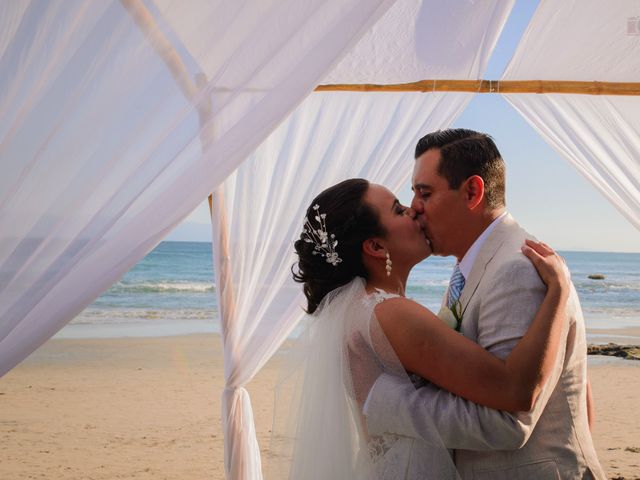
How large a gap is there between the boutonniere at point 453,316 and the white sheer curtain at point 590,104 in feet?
7.81

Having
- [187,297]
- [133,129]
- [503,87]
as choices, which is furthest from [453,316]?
[187,297]

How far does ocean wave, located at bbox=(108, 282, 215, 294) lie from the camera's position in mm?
21672

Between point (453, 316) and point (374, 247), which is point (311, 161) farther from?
point (453, 316)

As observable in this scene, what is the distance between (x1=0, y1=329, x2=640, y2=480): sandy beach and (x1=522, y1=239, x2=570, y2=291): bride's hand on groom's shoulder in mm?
4624

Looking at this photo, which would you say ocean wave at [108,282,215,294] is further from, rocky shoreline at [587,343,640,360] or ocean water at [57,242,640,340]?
rocky shoreline at [587,343,640,360]

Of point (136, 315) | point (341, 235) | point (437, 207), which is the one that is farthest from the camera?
point (136, 315)

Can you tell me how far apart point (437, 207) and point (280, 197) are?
173 cm

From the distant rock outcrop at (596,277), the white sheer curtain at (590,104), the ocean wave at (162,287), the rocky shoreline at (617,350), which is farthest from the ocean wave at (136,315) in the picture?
the distant rock outcrop at (596,277)

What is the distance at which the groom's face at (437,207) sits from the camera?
2.59m

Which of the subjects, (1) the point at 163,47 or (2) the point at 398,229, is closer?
(1) the point at 163,47

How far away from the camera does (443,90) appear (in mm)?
4457

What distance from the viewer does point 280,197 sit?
4234mm

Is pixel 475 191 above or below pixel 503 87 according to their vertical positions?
below

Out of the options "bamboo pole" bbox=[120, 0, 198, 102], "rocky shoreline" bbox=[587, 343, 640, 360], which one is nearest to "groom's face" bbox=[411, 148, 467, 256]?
"bamboo pole" bbox=[120, 0, 198, 102]
